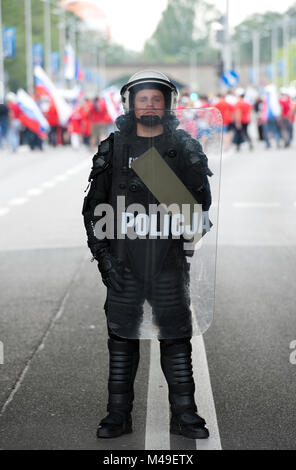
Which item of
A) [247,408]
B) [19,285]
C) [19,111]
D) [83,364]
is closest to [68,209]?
[19,285]

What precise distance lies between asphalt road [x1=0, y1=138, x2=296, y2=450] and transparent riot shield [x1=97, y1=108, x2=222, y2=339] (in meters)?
0.51

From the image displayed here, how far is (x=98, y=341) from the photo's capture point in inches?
280

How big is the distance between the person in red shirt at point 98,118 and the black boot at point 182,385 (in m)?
26.1

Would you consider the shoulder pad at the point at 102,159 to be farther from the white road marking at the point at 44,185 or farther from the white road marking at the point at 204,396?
the white road marking at the point at 44,185

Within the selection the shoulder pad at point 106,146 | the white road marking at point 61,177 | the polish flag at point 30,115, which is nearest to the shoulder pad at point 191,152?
the shoulder pad at point 106,146

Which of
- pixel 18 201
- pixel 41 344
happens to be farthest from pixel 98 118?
pixel 41 344

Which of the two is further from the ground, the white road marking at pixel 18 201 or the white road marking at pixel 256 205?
the white road marking at pixel 256 205

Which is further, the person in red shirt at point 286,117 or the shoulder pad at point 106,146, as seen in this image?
the person in red shirt at point 286,117

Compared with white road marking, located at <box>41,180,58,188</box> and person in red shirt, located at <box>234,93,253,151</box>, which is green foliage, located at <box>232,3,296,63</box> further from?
white road marking, located at <box>41,180,58,188</box>

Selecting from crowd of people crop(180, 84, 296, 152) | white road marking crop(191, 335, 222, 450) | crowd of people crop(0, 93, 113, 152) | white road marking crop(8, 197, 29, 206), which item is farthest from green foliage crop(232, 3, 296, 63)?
white road marking crop(191, 335, 222, 450)

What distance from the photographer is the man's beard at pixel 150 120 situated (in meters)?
4.68

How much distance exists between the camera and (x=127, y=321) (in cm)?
479

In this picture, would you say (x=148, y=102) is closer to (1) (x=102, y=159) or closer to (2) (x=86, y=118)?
(1) (x=102, y=159)
